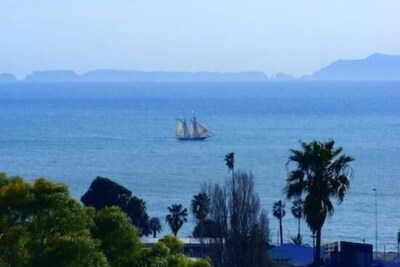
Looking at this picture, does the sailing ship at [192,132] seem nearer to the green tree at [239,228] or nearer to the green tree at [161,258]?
the green tree at [239,228]

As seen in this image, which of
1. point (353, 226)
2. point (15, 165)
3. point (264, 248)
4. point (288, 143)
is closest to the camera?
point (264, 248)

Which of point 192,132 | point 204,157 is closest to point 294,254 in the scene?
point 204,157

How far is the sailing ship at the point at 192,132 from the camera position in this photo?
163 meters

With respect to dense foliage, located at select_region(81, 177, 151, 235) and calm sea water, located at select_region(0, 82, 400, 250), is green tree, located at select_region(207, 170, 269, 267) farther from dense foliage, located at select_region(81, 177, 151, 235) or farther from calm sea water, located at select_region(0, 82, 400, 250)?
calm sea water, located at select_region(0, 82, 400, 250)

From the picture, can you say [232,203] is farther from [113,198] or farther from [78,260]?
[113,198]

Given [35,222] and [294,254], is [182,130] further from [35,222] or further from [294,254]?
[35,222]

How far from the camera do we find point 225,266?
109 ft

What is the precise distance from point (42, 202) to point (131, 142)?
5338 inches

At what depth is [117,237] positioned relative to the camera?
1839 centimetres

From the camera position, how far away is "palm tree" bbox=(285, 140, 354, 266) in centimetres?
2467

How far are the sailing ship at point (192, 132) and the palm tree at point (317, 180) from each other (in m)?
137

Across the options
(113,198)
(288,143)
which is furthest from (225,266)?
(288,143)

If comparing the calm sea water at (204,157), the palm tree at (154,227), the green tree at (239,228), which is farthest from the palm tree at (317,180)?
the calm sea water at (204,157)

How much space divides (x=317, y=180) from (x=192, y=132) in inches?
5498
